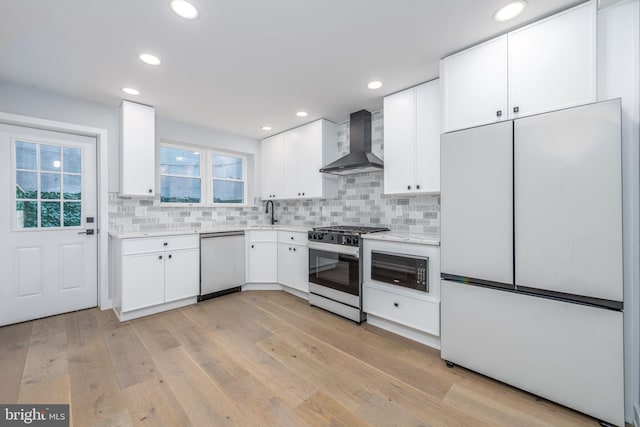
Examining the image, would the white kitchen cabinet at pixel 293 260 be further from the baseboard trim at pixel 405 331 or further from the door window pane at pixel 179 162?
the door window pane at pixel 179 162

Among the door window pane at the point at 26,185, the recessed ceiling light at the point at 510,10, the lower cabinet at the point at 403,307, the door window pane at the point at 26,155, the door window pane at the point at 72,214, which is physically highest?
the recessed ceiling light at the point at 510,10

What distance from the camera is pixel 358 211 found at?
365 centimetres

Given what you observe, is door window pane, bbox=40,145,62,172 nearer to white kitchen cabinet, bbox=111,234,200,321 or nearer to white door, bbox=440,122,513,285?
white kitchen cabinet, bbox=111,234,200,321

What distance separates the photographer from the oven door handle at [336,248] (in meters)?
2.86

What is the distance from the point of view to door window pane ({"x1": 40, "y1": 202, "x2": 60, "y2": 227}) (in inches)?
117

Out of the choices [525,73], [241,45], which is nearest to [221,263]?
[241,45]

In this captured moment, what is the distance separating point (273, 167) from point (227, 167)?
84 centimetres

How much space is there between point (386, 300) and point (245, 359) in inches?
56.0

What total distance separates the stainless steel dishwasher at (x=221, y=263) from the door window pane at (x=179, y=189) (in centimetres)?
95

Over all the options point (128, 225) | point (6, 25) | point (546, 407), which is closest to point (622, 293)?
point (546, 407)

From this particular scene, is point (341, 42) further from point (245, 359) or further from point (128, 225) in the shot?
point (128, 225)

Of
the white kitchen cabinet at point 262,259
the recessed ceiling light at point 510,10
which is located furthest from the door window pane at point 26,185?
the recessed ceiling light at point 510,10

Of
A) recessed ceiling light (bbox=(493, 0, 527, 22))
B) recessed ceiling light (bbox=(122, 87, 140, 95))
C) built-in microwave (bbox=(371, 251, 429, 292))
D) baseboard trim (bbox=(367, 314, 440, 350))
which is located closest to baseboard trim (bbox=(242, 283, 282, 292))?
baseboard trim (bbox=(367, 314, 440, 350))

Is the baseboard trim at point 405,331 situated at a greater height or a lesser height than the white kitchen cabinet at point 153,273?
lesser
